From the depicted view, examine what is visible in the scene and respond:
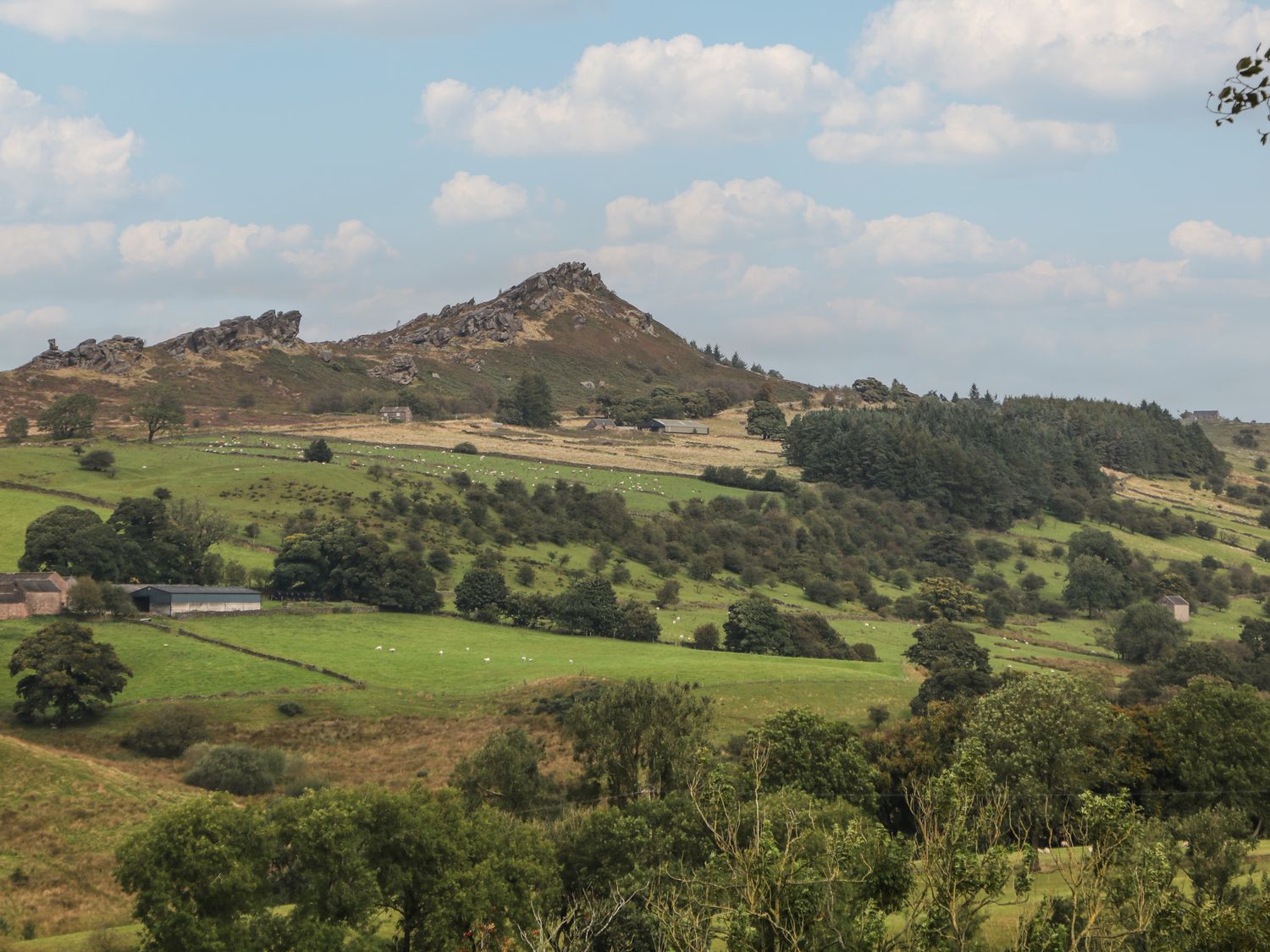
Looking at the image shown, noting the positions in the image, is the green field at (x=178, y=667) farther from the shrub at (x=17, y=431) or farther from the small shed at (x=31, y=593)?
the shrub at (x=17, y=431)

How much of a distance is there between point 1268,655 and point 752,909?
90.2m

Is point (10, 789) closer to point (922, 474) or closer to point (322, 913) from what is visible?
point (322, 913)

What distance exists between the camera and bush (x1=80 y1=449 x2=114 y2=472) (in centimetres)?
12131

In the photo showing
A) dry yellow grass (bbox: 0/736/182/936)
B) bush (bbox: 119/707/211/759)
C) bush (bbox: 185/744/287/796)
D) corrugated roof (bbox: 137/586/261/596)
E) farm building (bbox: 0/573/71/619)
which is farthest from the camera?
corrugated roof (bbox: 137/586/261/596)

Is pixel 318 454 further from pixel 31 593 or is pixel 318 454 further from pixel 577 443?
pixel 31 593

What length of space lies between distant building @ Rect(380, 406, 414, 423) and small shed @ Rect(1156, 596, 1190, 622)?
10996 cm

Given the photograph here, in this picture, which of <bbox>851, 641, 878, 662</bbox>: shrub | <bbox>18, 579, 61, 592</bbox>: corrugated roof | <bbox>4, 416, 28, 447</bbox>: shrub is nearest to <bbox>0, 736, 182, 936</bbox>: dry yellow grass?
<bbox>18, 579, 61, 592</bbox>: corrugated roof

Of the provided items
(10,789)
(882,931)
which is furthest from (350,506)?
(882,931)

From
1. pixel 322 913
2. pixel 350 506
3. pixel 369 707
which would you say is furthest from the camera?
pixel 350 506

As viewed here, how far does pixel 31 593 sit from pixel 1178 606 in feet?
331

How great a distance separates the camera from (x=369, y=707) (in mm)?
69062

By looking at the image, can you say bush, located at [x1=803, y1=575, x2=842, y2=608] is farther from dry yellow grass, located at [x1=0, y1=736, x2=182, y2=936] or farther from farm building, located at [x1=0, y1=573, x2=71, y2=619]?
dry yellow grass, located at [x1=0, y1=736, x2=182, y2=936]

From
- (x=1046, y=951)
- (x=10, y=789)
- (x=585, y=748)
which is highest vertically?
(x=1046, y=951)

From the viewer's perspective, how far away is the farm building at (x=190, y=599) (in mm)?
83438
